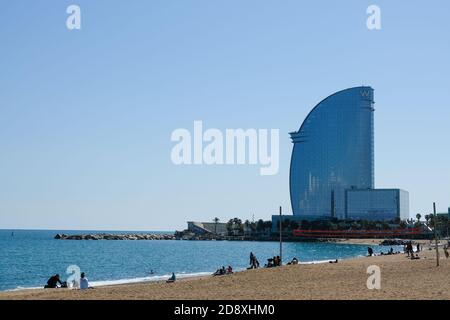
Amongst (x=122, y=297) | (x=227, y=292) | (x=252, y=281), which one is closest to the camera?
(x=122, y=297)

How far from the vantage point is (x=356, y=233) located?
197 meters

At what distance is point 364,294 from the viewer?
18.9m

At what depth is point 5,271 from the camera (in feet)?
185

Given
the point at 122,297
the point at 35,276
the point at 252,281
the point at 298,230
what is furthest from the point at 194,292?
the point at 298,230

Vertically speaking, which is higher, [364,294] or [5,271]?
[364,294]

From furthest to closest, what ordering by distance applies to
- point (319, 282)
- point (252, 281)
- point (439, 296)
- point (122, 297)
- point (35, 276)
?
point (35, 276)
point (252, 281)
point (319, 282)
point (122, 297)
point (439, 296)

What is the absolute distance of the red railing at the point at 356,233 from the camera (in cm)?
19125

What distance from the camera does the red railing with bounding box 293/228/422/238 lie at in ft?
627
